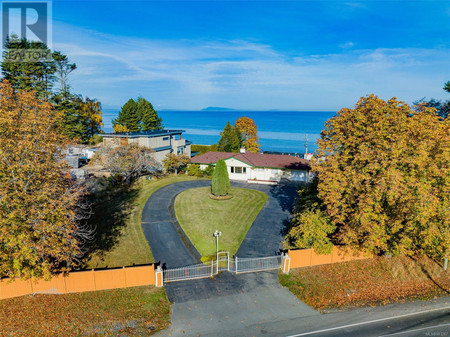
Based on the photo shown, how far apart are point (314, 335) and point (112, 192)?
1192 inches

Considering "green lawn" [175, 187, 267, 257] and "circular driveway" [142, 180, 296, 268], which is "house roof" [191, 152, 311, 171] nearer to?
"circular driveway" [142, 180, 296, 268]

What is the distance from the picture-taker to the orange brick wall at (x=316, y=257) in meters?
21.7

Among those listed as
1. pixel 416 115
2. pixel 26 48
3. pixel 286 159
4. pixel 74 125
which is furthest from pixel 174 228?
pixel 26 48

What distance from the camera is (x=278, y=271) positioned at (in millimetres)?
21516

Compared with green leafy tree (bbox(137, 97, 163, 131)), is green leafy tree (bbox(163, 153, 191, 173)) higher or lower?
lower

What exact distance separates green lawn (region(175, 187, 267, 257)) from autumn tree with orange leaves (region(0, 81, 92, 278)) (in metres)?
12.0

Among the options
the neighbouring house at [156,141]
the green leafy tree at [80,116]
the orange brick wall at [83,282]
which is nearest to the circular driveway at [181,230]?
the orange brick wall at [83,282]

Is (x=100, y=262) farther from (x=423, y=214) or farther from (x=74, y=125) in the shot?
(x=74, y=125)

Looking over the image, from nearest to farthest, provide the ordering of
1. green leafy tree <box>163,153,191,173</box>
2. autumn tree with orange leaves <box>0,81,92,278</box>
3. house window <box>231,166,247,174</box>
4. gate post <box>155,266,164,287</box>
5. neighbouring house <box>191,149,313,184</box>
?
autumn tree with orange leaves <box>0,81,92,278</box>, gate post <box>155,266,164,287</box>, green leafy tree <box>163,153,191,173</box>, neighbouring house <box>191,149,313,184</box>, house window <box>231,166,247,174</box>

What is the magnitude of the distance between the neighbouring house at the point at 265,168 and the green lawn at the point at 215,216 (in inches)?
309

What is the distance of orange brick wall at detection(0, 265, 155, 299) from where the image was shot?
1686 centimetres

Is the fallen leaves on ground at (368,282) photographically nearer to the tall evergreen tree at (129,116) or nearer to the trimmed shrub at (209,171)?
the trimmed shrub at (209,171)

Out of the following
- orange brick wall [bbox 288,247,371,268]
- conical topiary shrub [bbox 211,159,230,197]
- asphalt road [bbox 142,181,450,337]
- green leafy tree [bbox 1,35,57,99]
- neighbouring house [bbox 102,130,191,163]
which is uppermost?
green leafy tree [bbox 1,35,57,99]

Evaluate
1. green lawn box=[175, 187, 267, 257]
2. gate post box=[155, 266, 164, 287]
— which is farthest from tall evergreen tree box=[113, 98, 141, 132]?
gate post box=[155, 266, 164, 287]
